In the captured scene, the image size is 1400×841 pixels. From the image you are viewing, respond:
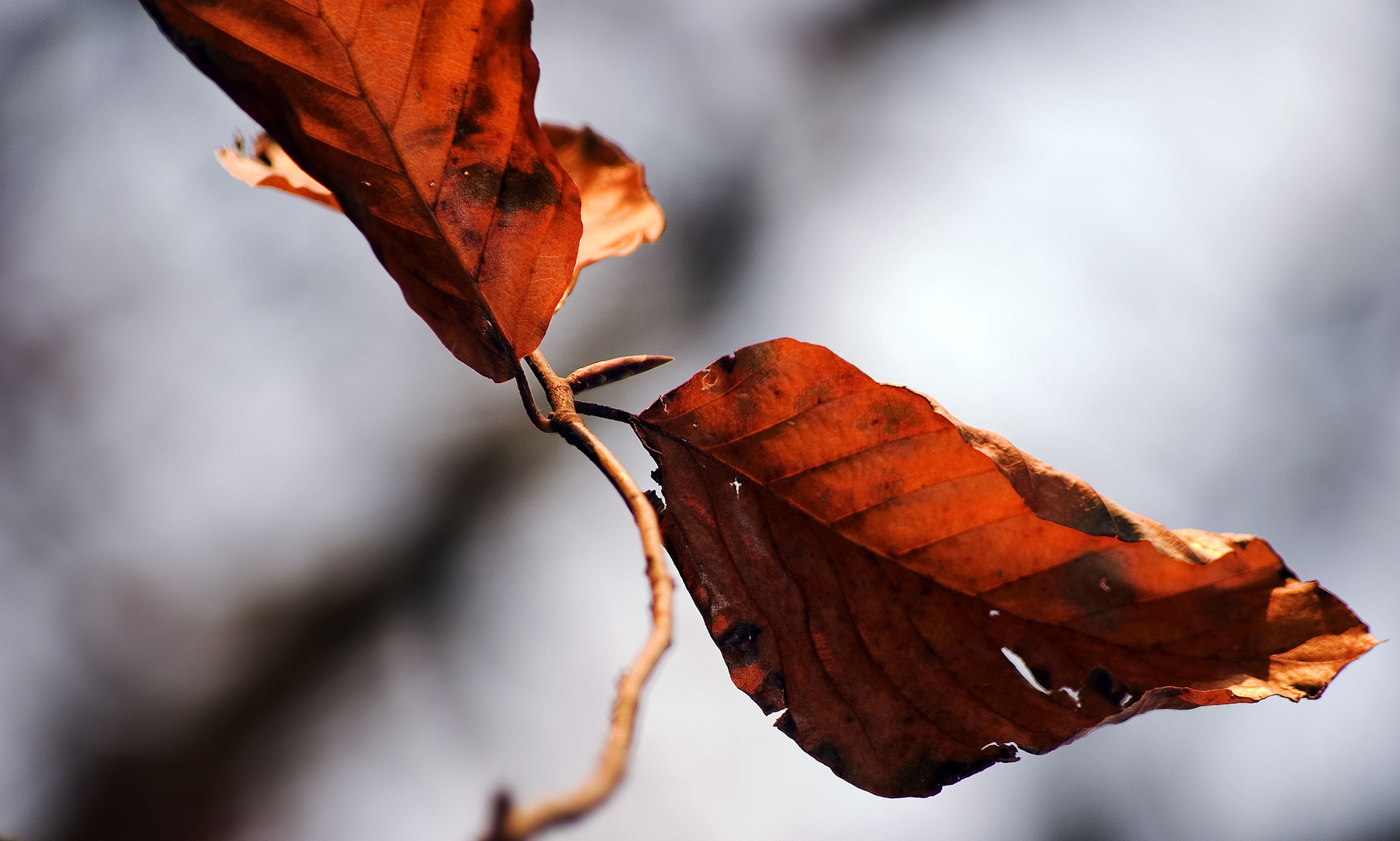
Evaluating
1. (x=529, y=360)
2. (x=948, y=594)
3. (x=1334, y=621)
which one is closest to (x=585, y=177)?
(x=529, y=360)

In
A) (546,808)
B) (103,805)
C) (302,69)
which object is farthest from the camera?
(103,805)

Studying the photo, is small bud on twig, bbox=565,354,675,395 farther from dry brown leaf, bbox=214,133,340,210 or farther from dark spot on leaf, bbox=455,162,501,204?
dry brown leaf, bbox=214,133,340,210

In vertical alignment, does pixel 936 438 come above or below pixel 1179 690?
above

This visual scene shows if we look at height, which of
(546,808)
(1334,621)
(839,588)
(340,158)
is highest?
(340,158)

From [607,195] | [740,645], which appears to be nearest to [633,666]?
[740,645]

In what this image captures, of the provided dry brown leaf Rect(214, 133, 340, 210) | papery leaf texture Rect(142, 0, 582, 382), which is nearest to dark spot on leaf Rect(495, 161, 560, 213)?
papery leaf texture Rect(142, 0, 582, 382)

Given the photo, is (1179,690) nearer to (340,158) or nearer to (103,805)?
(340,158)

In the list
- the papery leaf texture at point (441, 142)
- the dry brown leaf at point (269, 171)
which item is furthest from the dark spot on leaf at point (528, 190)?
the dry brown leaf at point (269, 171)

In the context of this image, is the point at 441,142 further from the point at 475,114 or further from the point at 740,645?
the point at 740,645

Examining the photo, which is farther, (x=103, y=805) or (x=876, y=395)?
(x=103, y=805)

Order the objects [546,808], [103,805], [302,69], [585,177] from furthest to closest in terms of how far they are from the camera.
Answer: [103,805], [585,177], [302,69], [546,808]
